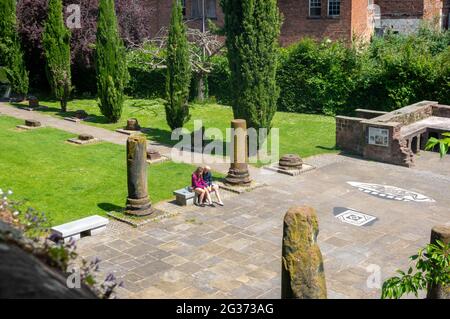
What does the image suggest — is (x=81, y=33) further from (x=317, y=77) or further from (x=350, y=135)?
(x=350, y=135)

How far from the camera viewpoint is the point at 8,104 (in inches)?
1164

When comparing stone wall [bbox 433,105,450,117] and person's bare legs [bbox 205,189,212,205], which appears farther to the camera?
stone wall [bbox 433,105,450,117]

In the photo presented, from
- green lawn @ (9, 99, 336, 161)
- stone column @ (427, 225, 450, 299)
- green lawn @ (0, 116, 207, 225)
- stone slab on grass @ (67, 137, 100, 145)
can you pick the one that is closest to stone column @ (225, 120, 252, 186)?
green lawn @ (0, 116, 207, 225)

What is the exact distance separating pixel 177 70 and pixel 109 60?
384 cm

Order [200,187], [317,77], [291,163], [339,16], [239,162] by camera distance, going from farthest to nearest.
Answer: [339,16] → [317,77] → [291,163] → [239,162] → [200,187]

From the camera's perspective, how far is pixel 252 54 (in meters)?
19.1

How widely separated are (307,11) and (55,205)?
2381cm

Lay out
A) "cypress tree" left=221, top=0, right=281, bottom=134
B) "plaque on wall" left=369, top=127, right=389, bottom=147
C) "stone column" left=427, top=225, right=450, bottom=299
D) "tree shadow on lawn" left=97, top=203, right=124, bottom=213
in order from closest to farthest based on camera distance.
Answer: "stone column" left=427, top=225, right=450, bottom=299, "tree shadow on lawn" left=97, top=203, right=124, bottom=213, "cypress tree" left=221, top=0, right=281, bottom=134, "plaque on wall" left=369, top=127, right=389, bottom=147

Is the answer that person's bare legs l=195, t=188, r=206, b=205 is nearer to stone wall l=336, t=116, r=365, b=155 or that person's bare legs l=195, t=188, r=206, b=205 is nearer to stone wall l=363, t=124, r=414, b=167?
stone wall l=363, t=124, r=414, b=167

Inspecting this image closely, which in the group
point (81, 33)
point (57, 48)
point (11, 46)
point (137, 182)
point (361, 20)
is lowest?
point (137, 182)

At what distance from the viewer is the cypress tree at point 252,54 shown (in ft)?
62.1

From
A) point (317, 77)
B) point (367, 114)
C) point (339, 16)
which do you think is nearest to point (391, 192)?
point (367, 114)

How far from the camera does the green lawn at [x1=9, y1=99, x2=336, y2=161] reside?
21922 millimetres
